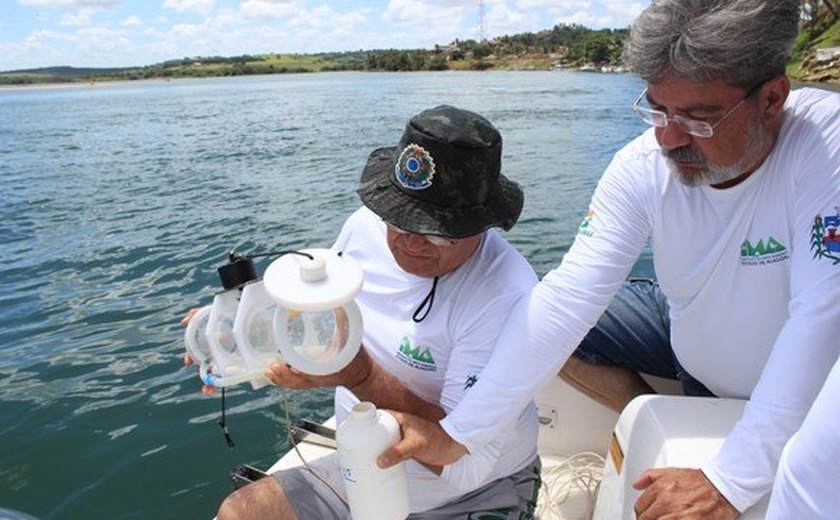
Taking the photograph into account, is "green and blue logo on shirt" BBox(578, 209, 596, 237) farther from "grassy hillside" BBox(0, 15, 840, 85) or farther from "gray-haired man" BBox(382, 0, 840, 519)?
"grassy hillside" BBox(0, 15, 840, 85)

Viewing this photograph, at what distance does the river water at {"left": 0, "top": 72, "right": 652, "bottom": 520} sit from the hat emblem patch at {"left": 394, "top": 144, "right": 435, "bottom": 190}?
244 centimetres

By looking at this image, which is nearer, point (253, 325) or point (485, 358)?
point (253, 325)

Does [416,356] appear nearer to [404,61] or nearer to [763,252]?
[763,252]

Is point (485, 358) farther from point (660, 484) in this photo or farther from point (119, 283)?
point (119, 283)

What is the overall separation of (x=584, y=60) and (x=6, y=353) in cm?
6251

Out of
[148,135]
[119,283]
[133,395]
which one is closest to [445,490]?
[133,395]

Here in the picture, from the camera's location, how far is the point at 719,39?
151 centimetres

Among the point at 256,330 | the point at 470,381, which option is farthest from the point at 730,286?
the point at 256,330

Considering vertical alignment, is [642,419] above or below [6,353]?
above

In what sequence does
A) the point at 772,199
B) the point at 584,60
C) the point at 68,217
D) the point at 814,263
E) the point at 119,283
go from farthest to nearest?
the point at 584,60
the point at 68,217
the point at 119,283
the point at 772,199
the point at 814,263

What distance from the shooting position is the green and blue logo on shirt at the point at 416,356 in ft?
5.80

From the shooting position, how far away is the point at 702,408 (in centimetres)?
169

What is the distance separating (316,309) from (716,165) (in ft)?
3.45

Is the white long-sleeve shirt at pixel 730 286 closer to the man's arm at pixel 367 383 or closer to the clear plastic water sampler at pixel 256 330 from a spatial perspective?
the man's arm at pixel 367 383
